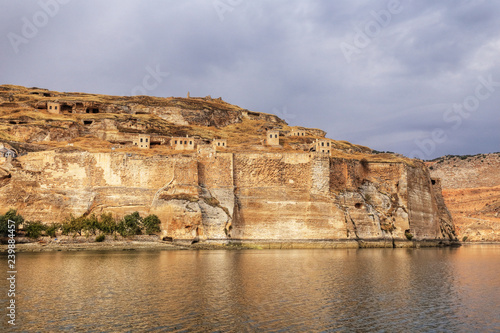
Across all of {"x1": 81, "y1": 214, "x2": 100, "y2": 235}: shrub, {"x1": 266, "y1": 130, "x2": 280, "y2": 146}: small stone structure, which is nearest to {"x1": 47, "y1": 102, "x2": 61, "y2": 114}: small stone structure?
{"x1": 81, "y1": 214, "x2": 100, "y2": 235}: shrub

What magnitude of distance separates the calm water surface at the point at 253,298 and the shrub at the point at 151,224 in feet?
53.0

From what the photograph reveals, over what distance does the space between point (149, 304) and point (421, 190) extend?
52886 millimetres

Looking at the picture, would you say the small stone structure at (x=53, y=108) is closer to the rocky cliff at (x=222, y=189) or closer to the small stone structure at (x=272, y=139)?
the rocky cliff at (x=222, y=189)

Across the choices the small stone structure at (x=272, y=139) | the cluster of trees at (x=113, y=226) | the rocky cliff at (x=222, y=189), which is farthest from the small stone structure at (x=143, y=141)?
the small stone structure at (x=272, y=139)

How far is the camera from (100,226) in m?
49.7

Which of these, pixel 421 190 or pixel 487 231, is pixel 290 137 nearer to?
pixel 421 190

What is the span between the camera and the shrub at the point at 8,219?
4456cm

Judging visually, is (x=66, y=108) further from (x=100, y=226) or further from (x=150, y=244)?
(x=150, y=244)

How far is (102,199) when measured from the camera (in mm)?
53156

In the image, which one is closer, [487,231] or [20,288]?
[20,288]

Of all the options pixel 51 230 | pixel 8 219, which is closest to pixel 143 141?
pixel 51 230

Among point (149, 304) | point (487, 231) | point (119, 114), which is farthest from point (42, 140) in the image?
point (487, 231)

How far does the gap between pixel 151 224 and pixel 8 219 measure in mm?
12635

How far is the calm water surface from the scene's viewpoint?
53.7 feet
